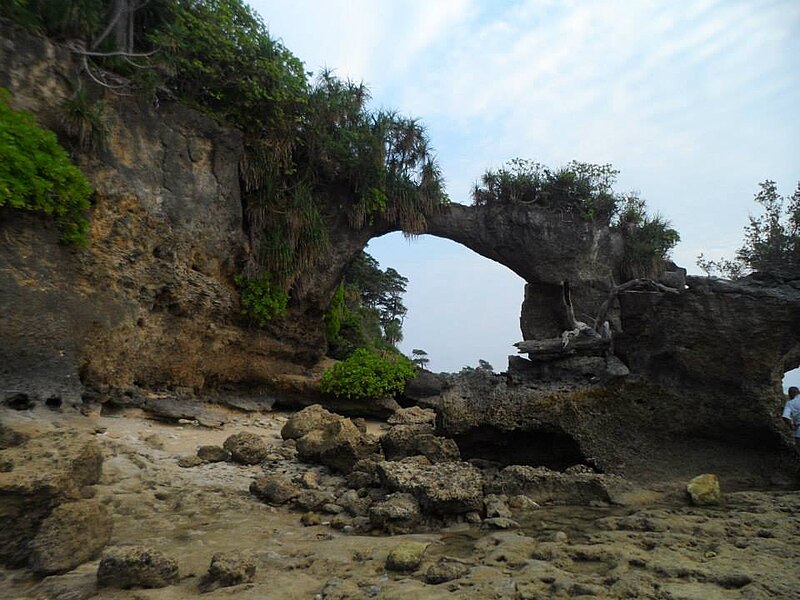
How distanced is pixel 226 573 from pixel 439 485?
2.10 m

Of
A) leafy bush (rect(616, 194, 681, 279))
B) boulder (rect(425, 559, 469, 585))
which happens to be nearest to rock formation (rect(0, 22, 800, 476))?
boulder (rect(425, 559, 469, 585))

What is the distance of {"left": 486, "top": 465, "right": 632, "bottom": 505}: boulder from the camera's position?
4836mm

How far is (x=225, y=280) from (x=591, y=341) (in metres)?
7.64

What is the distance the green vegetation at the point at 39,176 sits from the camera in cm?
625

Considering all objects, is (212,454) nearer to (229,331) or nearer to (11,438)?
(11,438)

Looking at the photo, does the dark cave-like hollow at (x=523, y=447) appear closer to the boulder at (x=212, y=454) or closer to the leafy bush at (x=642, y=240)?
the boulder at (x=212, y=454)

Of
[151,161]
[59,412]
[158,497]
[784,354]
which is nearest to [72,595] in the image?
[158,497]

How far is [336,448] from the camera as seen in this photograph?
6281mm

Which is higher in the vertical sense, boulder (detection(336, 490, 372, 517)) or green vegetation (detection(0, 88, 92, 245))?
green vegetation (detection(0, 88, 92, 245))

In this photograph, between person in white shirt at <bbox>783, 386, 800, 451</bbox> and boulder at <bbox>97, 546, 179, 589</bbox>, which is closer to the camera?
boulder at <bbox>97, 546, 179, 589</bbox>

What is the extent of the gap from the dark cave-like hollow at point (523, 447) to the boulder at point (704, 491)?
3.98 feet

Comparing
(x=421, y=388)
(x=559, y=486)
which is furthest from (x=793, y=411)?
(x=421, y=388)

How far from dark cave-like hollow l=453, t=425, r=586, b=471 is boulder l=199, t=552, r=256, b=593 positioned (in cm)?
364

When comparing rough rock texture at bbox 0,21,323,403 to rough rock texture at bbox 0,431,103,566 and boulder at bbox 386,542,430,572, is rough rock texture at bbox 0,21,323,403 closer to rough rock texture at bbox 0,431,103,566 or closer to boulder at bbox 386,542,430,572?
rough rock texture at bbox 0,431,103,566
